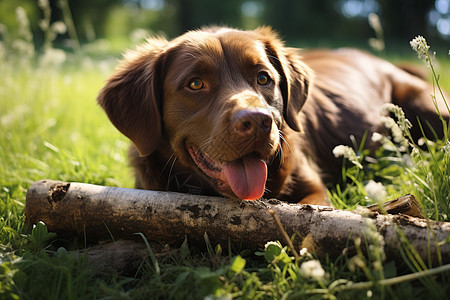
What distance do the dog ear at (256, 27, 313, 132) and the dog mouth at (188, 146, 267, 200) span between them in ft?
2.58

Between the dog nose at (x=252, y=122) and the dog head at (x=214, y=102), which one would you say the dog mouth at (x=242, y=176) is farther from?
the dog nose at (x=252, y=122)

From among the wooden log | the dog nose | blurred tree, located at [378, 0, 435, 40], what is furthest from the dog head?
blurred tree, located at [378, 0, 435, 40]

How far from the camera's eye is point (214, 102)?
8.87ft

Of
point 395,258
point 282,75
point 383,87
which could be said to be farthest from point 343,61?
point 395,258

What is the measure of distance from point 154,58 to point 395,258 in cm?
206

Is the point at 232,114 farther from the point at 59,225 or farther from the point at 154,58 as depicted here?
the point at 59,225

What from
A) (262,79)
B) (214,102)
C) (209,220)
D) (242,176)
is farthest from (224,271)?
(262,79)

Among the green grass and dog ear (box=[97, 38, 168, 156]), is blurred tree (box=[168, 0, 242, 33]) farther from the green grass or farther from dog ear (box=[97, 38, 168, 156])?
the green grass

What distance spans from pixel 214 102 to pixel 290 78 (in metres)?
0.91

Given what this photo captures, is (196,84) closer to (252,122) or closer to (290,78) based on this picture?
(252,122)

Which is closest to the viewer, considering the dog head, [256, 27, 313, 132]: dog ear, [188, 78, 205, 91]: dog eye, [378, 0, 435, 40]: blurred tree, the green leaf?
the green leaf

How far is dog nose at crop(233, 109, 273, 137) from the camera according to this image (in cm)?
231

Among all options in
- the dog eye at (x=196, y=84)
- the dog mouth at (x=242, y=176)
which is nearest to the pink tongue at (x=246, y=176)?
the dog mouth at (x=242, y=176)

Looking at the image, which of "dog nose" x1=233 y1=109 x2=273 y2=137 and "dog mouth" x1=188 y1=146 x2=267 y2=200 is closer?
"dog nose" x1=233 y1=109 x2=273 y2=137
